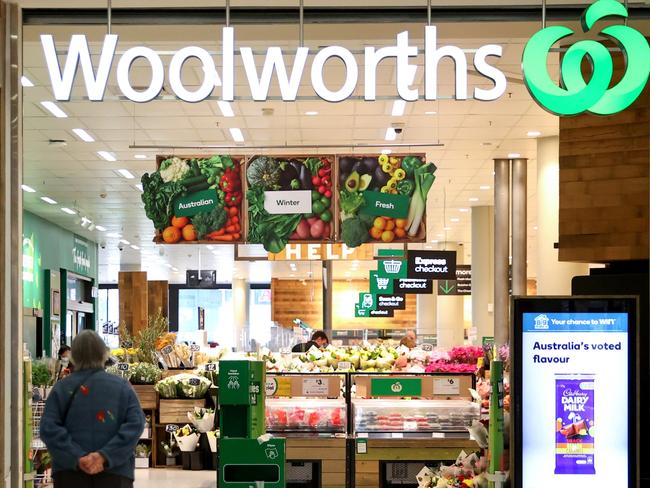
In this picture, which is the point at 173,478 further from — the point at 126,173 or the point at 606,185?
the point at 126,173

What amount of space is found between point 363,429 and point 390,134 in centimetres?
520

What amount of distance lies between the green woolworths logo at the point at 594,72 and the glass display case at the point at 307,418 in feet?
11.0

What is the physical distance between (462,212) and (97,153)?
27.9ft

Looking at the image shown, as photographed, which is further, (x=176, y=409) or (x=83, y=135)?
(x=83, y=135)

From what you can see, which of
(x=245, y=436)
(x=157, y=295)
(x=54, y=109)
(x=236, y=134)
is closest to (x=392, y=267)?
(x=236, y=134)

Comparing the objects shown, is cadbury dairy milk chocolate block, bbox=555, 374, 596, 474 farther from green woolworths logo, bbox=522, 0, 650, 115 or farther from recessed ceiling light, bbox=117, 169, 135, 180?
recessed ceiling light, bbox=117, 169, 135, 180

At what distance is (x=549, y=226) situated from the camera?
11.5 meters

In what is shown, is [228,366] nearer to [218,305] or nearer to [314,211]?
[314,211]

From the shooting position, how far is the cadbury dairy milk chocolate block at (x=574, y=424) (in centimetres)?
457

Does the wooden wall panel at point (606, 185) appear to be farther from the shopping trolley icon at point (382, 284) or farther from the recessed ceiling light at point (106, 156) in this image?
the shopping trolley icon at point (382, 284)

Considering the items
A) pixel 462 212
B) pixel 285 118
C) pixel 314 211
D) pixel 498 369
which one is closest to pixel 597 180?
pixel 498 369

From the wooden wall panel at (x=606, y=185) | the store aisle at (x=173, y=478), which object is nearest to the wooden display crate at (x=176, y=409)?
the store aisle at (x=173, y=478)

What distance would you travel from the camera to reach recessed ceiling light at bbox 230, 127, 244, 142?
1138 centimetres

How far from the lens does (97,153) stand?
1278 cm
